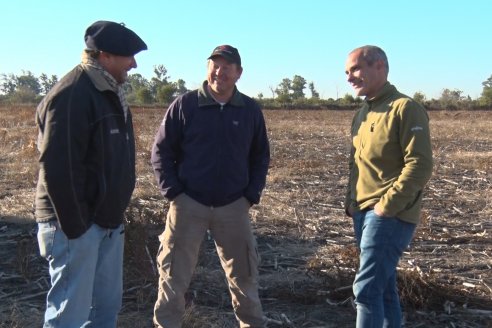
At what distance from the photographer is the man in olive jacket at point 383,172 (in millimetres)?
2994

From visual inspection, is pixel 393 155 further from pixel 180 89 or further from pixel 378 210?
pixel 180 89

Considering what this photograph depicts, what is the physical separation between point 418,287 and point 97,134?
2776mm

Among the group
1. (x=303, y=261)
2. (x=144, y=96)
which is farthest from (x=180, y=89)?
(x=303, y=261)

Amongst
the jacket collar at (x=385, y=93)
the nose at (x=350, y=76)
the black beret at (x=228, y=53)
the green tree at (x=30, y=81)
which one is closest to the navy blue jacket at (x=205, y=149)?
the black beret at (x=228, y=53)

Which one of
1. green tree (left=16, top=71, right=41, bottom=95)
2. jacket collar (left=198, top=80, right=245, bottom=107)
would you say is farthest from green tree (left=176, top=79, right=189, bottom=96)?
green tree (left=16, top=71, right=41, bottom=95)

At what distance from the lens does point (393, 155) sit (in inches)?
122

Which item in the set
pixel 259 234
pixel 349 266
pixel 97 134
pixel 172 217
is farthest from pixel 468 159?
pixel 97 134

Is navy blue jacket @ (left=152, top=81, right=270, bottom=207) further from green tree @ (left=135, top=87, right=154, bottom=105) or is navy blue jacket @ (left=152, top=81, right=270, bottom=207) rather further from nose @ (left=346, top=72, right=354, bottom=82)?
green tree @ (left=135, top=87, right=154, bottom=105)

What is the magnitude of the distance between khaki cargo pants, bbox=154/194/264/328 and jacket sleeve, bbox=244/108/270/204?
0.09m

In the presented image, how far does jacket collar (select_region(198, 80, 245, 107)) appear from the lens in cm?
A: 358

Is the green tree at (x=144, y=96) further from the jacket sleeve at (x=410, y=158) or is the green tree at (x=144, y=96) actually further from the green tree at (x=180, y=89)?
the jacket sleeve at (x=410, y=158)

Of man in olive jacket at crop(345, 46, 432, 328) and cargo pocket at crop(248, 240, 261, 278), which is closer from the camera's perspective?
man in olive jacket at crop(345, 46, 432, 328)

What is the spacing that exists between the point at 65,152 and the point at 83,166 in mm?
127

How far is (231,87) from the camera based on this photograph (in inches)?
141
